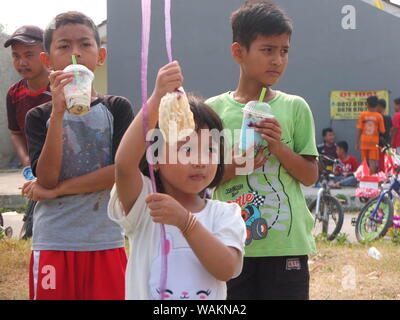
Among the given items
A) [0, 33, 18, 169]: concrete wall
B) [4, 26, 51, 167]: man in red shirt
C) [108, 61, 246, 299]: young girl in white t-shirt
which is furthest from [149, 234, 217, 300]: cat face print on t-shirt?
[0, 33, 18, 169]: concrete wall

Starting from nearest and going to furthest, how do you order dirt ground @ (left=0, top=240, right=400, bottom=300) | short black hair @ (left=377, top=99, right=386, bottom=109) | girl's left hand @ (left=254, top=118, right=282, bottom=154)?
1. girl's left hand @ (left=254, top=118, right=282, bottom=154)
2. dirt ground @ (left=0, top=240, right=400, bottom=300)
3. short black hair @ (left=377, top=99, right=386, bottom=109)

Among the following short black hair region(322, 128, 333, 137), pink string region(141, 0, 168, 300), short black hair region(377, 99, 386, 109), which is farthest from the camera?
short black hair region(322, 128, 333, 137)

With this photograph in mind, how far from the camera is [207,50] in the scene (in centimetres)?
1127

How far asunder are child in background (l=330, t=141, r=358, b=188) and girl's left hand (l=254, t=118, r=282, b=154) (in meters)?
7.58

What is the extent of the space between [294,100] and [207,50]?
9.12m

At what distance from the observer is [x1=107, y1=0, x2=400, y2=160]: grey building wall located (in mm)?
11047

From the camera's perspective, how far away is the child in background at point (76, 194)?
2176 mm

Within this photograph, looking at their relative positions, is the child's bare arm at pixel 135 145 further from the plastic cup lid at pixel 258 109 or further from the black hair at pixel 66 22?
the black hair at pixel 66 22

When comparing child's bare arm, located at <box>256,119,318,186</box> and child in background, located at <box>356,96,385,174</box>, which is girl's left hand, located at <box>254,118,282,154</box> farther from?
child in background, located at <box>356,96,385,174</box>

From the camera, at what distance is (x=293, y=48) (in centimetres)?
1124

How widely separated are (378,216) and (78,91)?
15.1 feet

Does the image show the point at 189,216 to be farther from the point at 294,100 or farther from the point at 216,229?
the point at 294,100

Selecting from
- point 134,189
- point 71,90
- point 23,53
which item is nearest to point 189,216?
point 134,189

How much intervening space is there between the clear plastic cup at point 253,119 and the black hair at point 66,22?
0.66 meters
